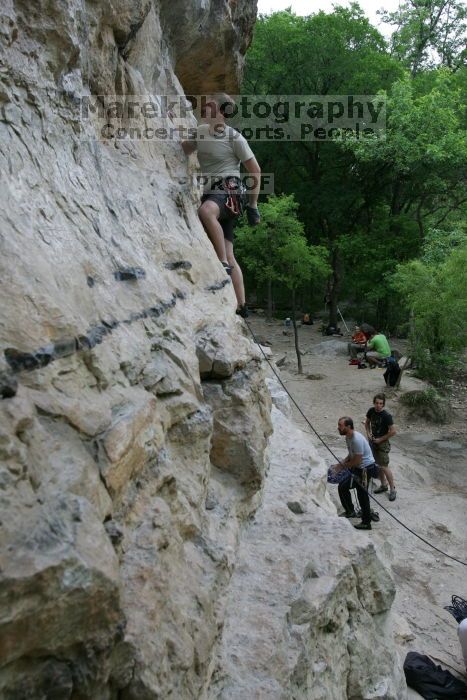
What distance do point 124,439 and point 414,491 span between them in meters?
8.47

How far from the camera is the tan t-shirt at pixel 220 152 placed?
19.5 feet

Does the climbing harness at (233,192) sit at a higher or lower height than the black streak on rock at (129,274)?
higher

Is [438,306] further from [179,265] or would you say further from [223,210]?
[179,265]

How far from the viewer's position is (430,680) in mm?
5371

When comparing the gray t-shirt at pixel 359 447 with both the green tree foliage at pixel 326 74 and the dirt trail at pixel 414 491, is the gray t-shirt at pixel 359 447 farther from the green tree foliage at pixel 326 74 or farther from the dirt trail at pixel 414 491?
the green tree foliage at pixel 326 74

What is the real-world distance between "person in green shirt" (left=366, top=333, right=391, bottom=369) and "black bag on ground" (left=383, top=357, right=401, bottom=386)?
1.23 m

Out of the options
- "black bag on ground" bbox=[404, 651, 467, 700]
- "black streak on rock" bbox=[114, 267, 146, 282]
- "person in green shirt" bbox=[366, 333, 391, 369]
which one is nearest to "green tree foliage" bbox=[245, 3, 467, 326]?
"person in green shirt" bbox=[366, 333, 391, 369]

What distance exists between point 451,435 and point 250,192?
8.76m

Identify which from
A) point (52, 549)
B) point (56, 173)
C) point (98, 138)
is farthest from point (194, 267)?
point (52, 549)

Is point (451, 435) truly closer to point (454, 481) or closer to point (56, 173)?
point (454, 481)

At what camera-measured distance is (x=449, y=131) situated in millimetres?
18656

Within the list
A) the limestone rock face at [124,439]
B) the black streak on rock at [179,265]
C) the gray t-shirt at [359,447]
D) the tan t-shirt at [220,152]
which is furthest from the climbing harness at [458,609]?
the tan t-shirt at [220,152]

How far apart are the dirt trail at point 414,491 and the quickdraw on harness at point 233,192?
11.0ft

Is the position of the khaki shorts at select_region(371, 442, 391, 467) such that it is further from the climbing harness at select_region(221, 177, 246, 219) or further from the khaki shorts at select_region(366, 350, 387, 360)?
the khaki shorts at select_region(366, 350, 387, 360)
